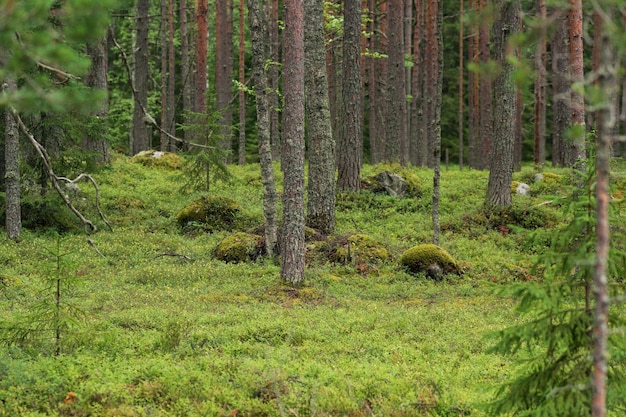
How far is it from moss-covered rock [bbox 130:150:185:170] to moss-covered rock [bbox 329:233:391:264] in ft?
39.0

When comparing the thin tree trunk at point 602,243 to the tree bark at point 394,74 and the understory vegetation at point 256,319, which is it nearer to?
the understory vegetation at point 256,319

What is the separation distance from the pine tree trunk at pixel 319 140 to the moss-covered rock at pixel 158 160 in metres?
10.1

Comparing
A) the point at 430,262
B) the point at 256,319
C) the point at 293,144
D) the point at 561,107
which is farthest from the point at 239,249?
the point at 561,107

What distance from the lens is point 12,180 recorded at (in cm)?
1437

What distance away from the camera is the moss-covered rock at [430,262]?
43.0ft

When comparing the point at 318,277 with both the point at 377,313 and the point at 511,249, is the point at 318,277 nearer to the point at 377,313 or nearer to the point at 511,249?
the point at 377,313

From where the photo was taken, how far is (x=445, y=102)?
40.6m

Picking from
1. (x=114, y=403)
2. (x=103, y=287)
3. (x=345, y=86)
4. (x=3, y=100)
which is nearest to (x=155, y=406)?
(x=114, y=403)

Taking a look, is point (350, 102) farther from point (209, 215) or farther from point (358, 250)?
point (358, 250)

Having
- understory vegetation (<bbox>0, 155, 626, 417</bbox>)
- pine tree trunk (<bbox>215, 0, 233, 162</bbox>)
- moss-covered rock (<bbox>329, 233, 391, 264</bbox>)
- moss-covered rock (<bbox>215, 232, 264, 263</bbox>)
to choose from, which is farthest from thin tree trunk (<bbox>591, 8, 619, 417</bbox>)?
pine tree trunk (<bbox>215, 0, 233, 162</bbox>)

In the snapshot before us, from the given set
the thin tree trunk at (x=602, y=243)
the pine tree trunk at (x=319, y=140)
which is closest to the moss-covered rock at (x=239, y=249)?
the pine tree trunk at (x=319, y=140)

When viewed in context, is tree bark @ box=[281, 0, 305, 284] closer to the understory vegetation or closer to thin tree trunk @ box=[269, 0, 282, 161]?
the understory vegetation

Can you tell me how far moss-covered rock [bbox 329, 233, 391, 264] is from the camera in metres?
13.7

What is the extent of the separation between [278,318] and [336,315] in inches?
40.0
